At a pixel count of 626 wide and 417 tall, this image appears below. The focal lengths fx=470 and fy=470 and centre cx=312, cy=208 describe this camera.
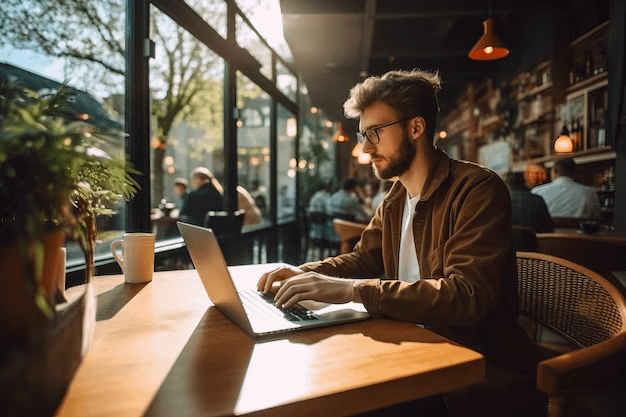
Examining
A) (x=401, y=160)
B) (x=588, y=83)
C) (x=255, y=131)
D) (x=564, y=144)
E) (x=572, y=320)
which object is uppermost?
(x=588, y=83)

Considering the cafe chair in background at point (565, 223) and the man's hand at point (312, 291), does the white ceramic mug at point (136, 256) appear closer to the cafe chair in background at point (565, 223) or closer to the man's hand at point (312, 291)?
the man's hand at point (312, 291)

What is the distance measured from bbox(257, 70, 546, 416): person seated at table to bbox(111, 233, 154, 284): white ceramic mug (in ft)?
1.35

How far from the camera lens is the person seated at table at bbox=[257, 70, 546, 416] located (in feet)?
3.89

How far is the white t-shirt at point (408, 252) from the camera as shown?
5.64 ft

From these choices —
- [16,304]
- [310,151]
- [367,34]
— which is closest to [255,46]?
[367,34]

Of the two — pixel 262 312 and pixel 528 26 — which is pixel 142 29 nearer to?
pixel 262 312

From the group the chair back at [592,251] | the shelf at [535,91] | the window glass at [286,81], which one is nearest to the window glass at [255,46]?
the window glass at [286,81]

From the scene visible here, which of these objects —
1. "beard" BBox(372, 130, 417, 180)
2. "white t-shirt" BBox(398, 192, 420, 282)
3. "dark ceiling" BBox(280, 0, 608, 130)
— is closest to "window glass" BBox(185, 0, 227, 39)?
"dark ceiling" BBox(280, 0, 608, 130)

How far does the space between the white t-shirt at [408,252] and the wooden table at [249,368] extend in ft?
1.97

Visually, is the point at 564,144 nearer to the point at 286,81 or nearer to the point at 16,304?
the point at 286,81

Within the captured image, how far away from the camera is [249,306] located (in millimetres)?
1227

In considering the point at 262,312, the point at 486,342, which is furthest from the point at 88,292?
the point at 486,342

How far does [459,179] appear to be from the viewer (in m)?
1.50

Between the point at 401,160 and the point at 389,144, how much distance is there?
2.9 inches
